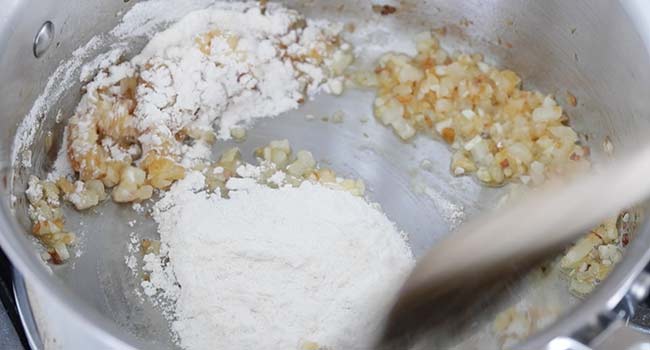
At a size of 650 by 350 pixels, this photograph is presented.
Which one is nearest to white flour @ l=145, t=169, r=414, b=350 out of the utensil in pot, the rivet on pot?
the utensil in pot

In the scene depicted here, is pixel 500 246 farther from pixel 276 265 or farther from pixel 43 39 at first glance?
pixel 43 39

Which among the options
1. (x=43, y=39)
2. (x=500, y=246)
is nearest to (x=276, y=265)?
(x=500, y=246)

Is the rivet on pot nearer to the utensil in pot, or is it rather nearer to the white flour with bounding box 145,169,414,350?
the white flour with bounding box 145,169,414,350

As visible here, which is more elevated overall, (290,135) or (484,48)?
(484,48)

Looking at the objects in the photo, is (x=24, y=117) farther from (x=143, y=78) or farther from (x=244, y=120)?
(x=244, y=120)

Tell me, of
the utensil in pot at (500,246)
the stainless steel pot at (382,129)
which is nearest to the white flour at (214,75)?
the stainless steel pot at (382,129)

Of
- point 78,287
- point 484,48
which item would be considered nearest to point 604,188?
point 484,48

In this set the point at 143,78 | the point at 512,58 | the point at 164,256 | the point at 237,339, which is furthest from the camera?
the point at 512,58
